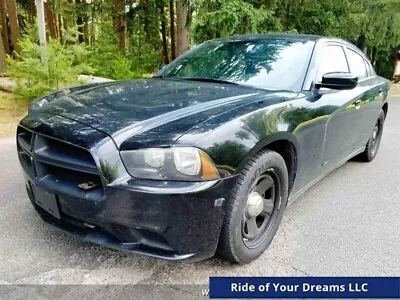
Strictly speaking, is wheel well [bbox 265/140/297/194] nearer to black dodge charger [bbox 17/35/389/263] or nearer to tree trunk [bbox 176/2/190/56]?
black dodge charger [bbox 17/35/389/263]

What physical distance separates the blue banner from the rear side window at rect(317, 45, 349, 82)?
63.8 inches

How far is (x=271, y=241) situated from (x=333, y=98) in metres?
1.37

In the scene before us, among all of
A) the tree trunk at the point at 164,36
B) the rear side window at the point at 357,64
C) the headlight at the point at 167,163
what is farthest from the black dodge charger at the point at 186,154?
the tree trunk at the point at 164,36

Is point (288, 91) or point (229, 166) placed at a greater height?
point (288, 91)

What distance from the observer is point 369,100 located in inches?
161

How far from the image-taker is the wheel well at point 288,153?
2.63 meters

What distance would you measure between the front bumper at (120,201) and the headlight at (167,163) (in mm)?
37

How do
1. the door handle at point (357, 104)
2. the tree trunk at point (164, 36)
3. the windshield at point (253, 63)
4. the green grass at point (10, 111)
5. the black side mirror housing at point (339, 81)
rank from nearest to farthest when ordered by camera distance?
the black side mirror housing at point (339, 81) < the windshield at point (253, 63) < the door handle at point (357, 104) < the green grass at point (10, 111) < the tree trunk at point (164, 36)

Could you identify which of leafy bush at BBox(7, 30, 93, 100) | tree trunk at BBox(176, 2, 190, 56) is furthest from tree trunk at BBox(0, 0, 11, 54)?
leafy bush at BBox(7, 30, 93, 100)

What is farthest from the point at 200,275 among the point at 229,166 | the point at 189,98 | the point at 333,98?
the point at 333,98

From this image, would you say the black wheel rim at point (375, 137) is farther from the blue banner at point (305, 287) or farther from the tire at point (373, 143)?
the blue banner at point (305, 287)

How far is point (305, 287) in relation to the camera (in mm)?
2309

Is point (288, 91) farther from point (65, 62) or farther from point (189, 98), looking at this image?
point (65, 62)

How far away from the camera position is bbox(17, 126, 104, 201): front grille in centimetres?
205
